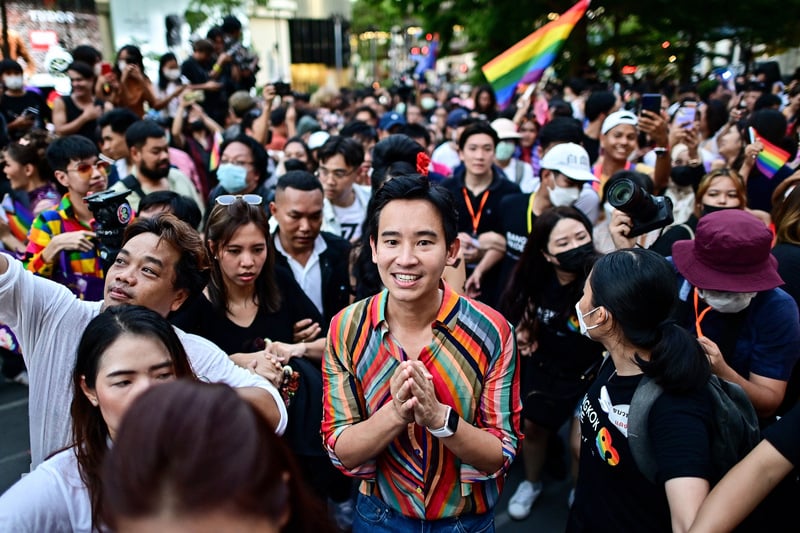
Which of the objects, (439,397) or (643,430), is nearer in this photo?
(643,430)

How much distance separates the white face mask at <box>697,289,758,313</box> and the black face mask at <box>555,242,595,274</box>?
0.85m

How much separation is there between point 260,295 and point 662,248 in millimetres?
2157

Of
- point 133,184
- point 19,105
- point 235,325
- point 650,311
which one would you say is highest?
point 19,105

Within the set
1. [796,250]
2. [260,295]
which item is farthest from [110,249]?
[796,250]

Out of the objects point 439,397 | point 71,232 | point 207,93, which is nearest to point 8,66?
point 207,93

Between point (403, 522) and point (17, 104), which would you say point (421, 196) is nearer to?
point (403, 522)

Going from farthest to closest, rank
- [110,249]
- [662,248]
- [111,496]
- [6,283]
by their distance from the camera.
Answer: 1. [662,248]
2. [110,249]
3. [6,283]
4. [111,496]

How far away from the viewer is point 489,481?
2.04 m

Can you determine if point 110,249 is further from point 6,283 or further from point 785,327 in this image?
point 785,327

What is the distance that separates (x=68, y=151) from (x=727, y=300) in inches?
152

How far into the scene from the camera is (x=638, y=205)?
2.94 m

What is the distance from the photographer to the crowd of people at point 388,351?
3.61ft

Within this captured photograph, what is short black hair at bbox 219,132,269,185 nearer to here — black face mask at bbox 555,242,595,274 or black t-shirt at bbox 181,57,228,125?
black face mask at bbox 555,242,595,274

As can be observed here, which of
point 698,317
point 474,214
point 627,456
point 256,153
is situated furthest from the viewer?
point 256,153
